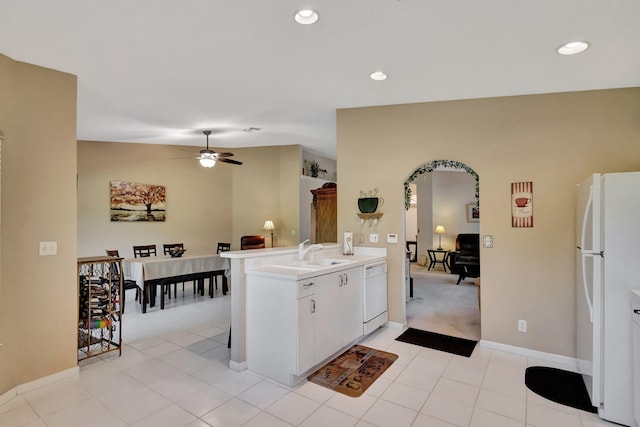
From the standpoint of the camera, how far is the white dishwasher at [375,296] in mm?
3504

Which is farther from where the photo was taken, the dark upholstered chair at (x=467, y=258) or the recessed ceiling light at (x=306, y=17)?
the dark upholstered chair at (x=467, y=258)

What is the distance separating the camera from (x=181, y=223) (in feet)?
22.6

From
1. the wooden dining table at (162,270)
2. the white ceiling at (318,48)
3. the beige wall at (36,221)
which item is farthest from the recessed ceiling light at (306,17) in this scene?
the wooden dining table at (162,270)

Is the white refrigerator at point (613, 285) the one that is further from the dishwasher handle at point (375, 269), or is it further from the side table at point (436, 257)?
the side table at point (436, 257)

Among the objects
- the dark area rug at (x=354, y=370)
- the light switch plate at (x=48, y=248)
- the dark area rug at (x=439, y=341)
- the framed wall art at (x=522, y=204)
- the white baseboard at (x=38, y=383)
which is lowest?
the dark area rug at (x=439, y=341)

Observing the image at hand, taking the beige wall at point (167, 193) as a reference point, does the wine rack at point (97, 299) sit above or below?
below

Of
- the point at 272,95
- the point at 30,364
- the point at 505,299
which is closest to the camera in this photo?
the point at 30,364

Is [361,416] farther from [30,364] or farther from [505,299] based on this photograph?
[30,364]

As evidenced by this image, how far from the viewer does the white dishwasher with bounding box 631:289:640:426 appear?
1925 mm

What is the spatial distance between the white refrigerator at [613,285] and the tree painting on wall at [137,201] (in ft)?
22.3

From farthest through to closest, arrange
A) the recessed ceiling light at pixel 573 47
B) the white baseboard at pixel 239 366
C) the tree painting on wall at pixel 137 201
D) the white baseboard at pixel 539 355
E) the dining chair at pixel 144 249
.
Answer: the tree painting on wall at pixel 137 201 → the dining chair at pixel 144 249 → the white baseboard at pixel 539 355 → the white baseboard at pixel 239 366 → the recessed ceiling light at pixel 573 47

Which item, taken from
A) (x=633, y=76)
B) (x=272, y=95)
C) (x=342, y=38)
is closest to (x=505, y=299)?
(x=633, y=76)

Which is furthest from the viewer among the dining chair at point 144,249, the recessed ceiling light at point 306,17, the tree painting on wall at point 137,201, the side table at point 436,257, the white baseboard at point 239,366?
the side table at point 436,257

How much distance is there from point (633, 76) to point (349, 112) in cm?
269
